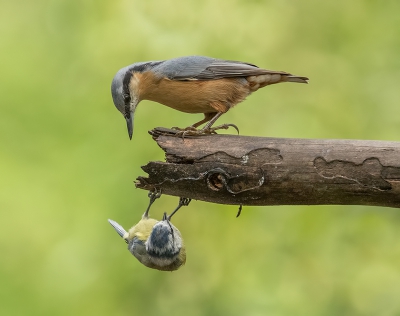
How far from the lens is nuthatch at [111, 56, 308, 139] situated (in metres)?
3.53

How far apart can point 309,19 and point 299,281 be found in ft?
7.17

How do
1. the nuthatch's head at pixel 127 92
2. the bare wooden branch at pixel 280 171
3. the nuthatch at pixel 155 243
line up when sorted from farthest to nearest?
the nuthatch at pixel 155 243 → the nuthatch's head at pixel 127 92 → the bare wooden branch at pixel 280 171

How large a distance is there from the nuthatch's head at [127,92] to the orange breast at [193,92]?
0.10 ft

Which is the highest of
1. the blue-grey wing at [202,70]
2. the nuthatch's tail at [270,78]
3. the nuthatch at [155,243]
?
the nuthatch's tail at [270,78]

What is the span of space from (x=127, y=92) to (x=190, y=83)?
0.40m

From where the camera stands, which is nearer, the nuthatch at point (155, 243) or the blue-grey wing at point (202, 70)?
the blue-grey wing at point (202, 70)

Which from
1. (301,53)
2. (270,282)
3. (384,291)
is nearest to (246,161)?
(270,282)

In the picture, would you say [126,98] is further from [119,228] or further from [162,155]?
[119,228]

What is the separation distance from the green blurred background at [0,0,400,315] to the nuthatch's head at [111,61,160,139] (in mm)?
784

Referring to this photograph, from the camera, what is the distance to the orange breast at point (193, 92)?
11.6ft

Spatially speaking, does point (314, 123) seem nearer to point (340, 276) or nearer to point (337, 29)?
point (337, 29)

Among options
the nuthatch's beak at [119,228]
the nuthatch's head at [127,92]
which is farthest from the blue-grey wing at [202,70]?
the nuthatch's beak at [119,228]

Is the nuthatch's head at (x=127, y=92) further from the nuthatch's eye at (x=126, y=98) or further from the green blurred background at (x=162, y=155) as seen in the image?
the green blurred background at (x=162, y=155)

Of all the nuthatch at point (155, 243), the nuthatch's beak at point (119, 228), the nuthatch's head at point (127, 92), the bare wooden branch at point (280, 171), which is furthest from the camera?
the nuthatch's beak at point (119, 228)
